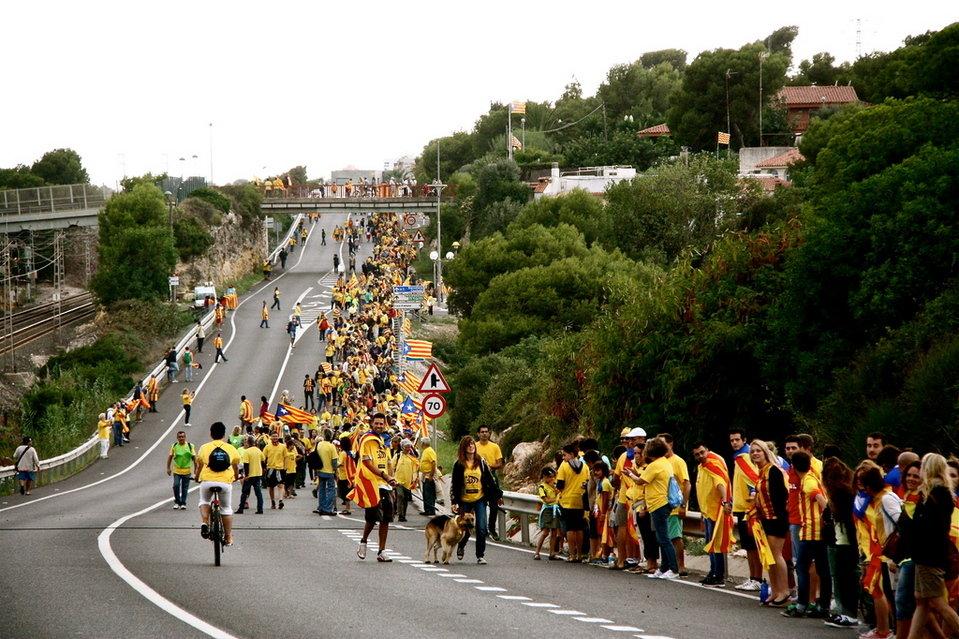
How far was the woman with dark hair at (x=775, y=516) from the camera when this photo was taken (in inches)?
554

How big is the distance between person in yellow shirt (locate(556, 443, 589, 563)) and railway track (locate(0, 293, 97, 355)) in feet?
202

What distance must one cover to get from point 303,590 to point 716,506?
4546mm

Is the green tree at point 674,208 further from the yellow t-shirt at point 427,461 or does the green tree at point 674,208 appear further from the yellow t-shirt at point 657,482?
the yellow t-shirt at point 657,482

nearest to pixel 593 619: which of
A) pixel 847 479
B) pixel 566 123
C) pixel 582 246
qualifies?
pixel 847 479

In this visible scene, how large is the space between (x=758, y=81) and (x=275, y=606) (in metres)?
95.7

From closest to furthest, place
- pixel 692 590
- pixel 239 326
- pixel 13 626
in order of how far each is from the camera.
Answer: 1. pixel 13 626
2. pixel 692 590
3. pixel 239 326

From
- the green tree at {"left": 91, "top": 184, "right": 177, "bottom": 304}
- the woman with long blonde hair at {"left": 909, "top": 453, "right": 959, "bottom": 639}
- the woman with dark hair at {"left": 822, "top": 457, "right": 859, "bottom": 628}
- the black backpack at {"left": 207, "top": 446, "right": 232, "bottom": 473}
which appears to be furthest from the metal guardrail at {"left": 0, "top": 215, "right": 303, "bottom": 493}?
the woman with long blonde hair at {"left": 909, "top": 453, "right": 959, "bottom": 639}

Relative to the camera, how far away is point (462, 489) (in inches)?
732

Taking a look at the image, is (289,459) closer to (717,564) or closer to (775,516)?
(717,564)

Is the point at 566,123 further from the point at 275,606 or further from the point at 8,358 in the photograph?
the point at 275,606

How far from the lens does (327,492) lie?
27.3m

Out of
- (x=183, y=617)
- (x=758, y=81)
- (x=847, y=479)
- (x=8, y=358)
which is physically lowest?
(x=8, y=358)

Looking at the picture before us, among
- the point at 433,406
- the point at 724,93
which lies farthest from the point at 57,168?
the point at 433,406

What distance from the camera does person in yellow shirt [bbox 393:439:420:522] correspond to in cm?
2592
